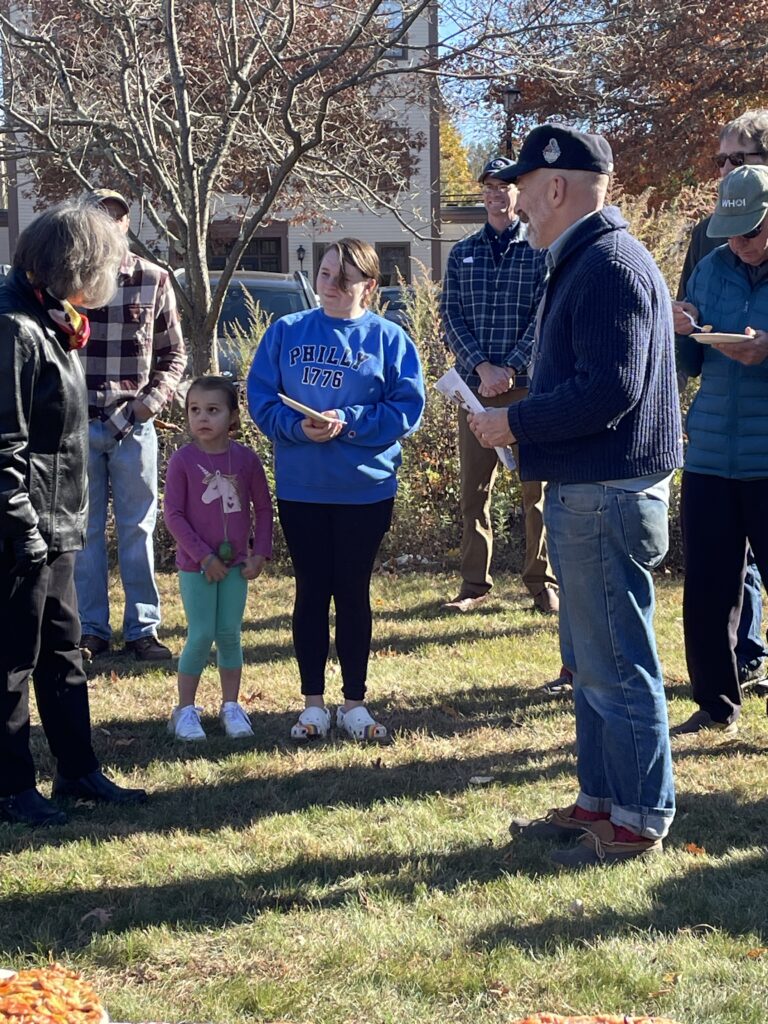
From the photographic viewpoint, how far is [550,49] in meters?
8.87

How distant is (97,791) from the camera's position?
4625 mm

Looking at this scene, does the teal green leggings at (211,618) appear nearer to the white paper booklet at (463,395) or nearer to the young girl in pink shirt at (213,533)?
the young girl in pink shirt at (213,533)

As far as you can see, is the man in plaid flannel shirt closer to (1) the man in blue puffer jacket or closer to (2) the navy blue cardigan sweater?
(1) the man in blue puffer jacket

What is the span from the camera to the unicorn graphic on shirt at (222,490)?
5.43 metres

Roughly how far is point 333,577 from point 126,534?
181 cm

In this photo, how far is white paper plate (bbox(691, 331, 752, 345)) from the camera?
441 centimetres

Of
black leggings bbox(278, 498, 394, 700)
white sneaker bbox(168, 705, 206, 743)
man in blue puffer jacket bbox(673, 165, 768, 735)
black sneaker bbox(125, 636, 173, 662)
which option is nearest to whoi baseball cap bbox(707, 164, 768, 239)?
man in blue puffer jacket bbox(673, 165, 768, 735)

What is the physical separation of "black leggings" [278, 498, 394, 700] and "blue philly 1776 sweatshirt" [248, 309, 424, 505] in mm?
78

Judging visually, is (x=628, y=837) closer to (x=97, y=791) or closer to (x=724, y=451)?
(x=724, y=451)

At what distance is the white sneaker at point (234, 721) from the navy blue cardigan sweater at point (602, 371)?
2073 millimetres

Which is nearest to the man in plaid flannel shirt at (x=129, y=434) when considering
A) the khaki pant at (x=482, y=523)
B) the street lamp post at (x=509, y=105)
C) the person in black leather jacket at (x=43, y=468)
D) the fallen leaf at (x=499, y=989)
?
the khaki pant at (x=482, y=523)

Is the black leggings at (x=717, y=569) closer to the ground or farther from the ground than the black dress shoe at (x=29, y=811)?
farther from the ground

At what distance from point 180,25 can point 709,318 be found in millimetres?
6711

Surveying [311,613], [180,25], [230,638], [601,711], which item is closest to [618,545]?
[601,711]
